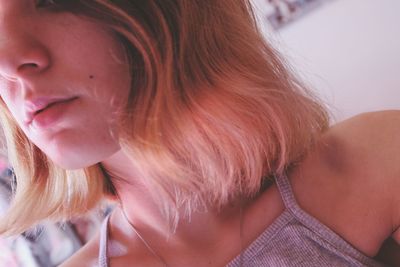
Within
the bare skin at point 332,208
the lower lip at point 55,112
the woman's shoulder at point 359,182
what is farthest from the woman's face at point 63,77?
the woman's shoulder at point 359,182

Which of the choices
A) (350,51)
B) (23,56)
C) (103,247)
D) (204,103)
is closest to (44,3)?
(23,56)

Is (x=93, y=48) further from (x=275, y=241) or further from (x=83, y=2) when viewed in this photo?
(x=275, y=241)

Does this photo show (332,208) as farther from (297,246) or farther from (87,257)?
(87,257)

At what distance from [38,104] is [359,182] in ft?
1.61

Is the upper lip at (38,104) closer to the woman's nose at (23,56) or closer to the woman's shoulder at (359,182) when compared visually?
the woman's nose at (23,56)

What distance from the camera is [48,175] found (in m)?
0.82

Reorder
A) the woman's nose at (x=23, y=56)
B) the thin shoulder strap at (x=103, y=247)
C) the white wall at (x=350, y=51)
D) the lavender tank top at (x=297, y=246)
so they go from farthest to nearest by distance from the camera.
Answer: the white wall at (x=350, y=51) < the thin shoulder strap at (x=103, y=247) < the lavender tank top at (x=297, y=246) < the woman's nose at (x=23, y=56)

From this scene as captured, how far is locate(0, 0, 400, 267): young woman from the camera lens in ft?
1.87

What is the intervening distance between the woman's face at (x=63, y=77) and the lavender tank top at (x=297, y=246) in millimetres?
287

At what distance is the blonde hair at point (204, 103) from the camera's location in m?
0.59

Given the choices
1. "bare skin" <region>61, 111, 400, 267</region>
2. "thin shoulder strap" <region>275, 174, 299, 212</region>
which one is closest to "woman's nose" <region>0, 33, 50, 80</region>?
"bare skin" <region>61, 111, 400, 267</region>

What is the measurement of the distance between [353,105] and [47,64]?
2.28 ft

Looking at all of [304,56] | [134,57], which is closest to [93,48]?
[134,57]

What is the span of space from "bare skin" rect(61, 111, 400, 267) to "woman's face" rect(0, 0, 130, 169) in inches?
8.2
